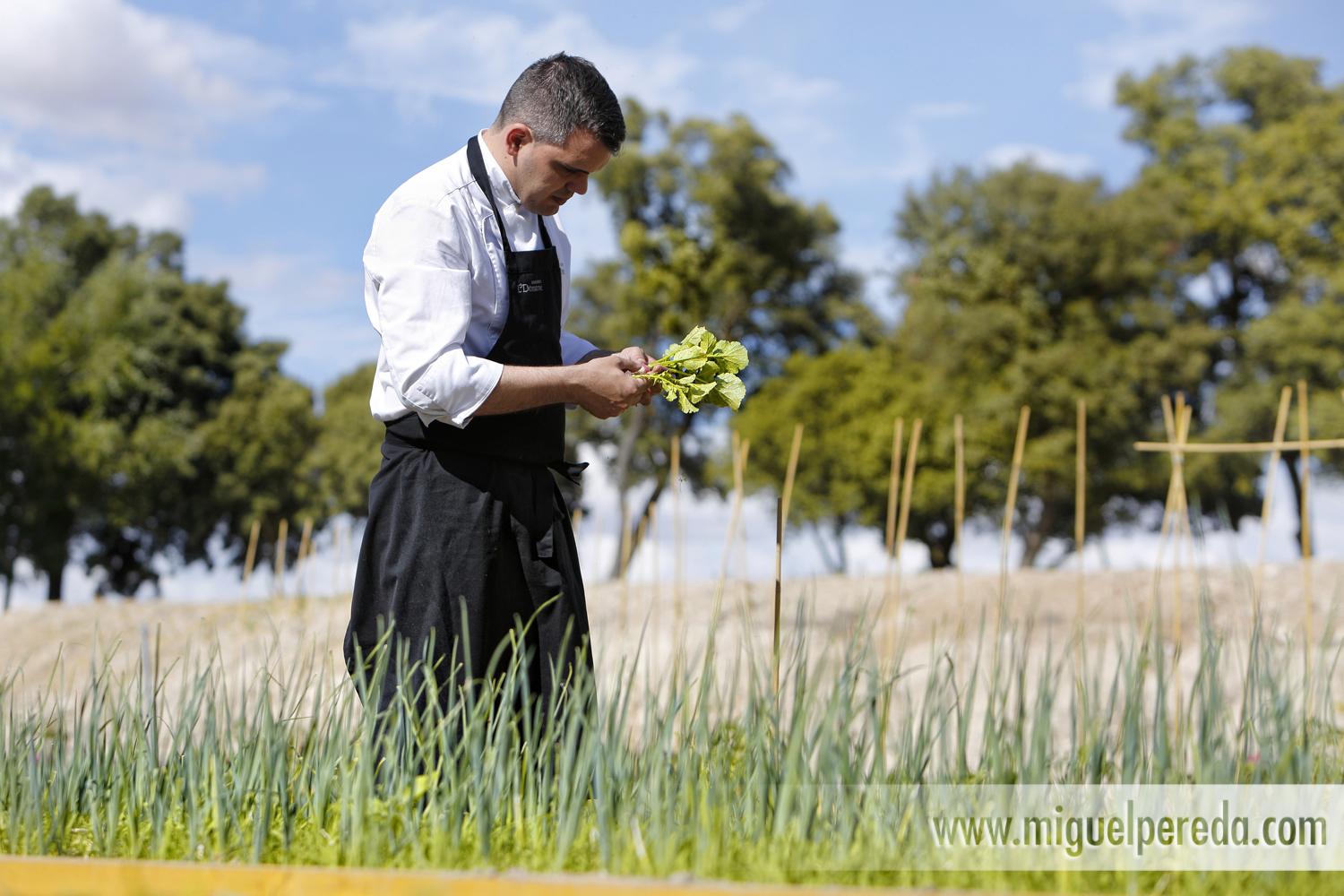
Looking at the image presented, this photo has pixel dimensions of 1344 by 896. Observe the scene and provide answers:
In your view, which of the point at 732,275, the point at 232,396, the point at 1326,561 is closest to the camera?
the point at 1326,561

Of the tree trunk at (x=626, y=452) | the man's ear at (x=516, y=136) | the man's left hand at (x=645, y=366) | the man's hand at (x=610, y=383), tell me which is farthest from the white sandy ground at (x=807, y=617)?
the tree trunk at (x=626, y=452)

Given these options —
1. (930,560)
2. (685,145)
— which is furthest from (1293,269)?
(685,145)

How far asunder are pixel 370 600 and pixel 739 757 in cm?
82

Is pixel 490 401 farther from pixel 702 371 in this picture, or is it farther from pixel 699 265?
pixel 699 265

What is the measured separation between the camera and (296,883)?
5.05 ft

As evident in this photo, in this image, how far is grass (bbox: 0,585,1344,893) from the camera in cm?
163

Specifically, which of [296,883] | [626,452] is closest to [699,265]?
[626,452]

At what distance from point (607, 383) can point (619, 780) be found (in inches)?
27.1

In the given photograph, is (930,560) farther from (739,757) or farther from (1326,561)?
(739,757)

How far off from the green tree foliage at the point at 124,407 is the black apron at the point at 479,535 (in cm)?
1548

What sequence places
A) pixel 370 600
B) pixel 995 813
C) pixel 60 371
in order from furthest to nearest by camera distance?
pixel 60 371
pixel 370 600
pixel 995 813

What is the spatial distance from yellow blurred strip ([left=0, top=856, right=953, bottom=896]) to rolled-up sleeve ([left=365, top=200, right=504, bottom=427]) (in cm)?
75

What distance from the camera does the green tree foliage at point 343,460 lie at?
17.8 meters

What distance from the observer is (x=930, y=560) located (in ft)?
61.6
